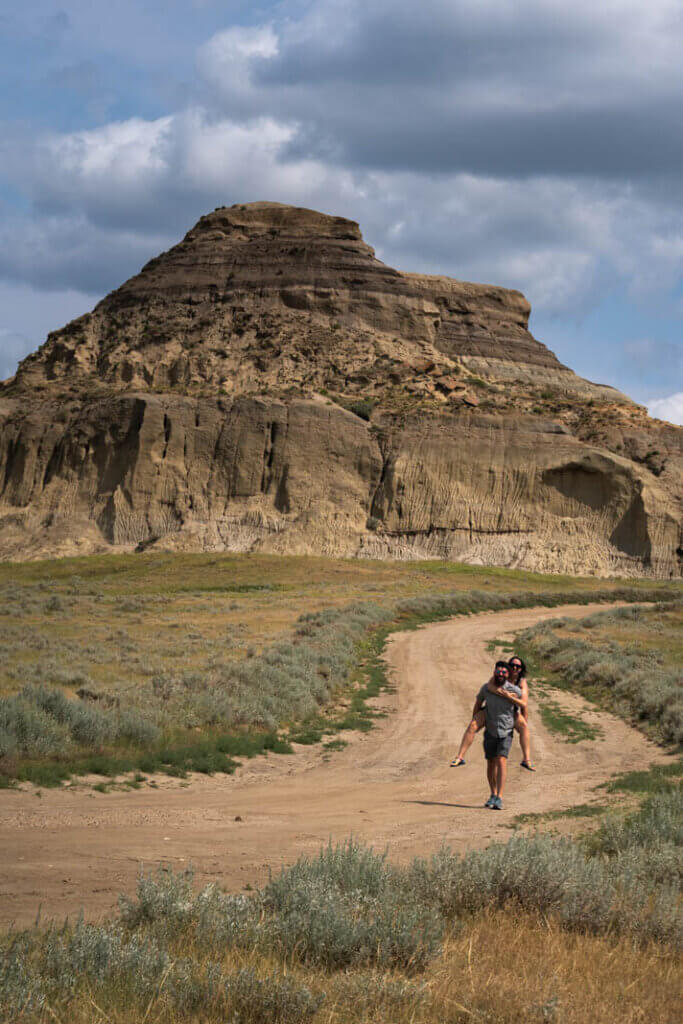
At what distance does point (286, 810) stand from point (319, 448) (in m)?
61.6

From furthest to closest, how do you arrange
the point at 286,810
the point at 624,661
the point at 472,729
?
the point at 624,661 < the point at 472,729 < the point at 286,810

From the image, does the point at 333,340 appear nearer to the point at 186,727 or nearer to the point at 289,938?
the point at 186,727

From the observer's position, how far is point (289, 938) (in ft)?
15.9

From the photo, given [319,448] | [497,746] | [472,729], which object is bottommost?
[497,746]

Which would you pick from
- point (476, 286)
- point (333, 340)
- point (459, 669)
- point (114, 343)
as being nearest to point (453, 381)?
point (333, 340)

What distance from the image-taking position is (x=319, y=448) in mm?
70625

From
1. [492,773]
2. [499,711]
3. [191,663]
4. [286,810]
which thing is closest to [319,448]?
[191,663]

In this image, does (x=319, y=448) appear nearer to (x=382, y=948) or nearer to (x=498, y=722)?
(x=498, y=722)

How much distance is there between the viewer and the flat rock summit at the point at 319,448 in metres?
67.6

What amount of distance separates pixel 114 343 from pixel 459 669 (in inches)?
3059

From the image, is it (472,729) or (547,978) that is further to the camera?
(472,729)

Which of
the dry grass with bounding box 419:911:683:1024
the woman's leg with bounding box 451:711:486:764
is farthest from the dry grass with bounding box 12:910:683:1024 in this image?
the woman's leg with bounding box 451:711:486:764

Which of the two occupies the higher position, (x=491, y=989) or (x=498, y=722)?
(x=498, y=722)

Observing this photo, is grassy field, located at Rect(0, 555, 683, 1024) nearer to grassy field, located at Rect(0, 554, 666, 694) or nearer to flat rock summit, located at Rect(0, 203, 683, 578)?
grassy field, located at Rect(0, 554, 666, 694)
